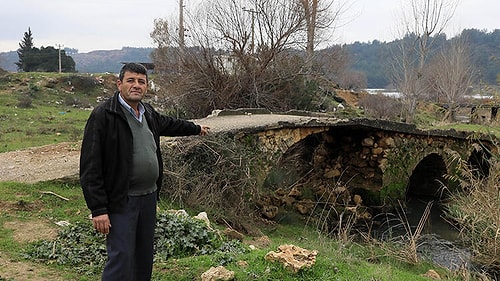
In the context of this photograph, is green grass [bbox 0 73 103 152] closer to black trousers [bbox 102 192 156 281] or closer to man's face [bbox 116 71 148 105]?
black trousers [bbox 102 192 156 281]

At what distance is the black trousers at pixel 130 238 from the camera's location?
3.25m

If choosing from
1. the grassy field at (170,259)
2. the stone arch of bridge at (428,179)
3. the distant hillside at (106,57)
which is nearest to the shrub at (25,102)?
the grassy field at (170,259)

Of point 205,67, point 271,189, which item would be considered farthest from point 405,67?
point 271,189

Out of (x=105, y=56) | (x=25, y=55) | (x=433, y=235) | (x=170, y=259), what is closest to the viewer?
(x=170, y=259)

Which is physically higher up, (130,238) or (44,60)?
(44,60)

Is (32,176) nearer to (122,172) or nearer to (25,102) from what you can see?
(122,172)

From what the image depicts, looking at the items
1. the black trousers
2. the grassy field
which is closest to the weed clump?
the grassy field

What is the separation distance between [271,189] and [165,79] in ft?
24.1

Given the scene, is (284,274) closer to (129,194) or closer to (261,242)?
(129,194)

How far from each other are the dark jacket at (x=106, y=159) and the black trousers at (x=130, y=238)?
0.09 meters

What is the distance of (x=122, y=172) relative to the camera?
3.22 meters

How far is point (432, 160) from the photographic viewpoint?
15820 millimetres

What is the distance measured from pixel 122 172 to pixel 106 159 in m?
0.14

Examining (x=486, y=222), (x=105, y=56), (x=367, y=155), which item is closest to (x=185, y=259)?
(x=486, y=222)
